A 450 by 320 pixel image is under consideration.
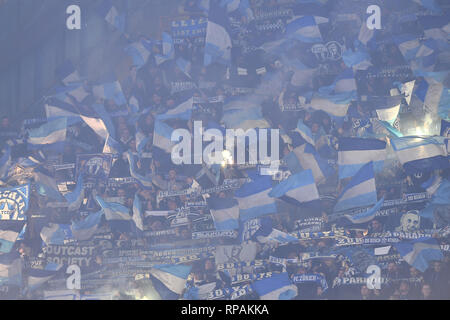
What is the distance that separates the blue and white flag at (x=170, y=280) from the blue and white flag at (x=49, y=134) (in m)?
3.52

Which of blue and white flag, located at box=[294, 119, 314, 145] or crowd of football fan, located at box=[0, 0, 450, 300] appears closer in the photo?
crowd of football fan, located at box=[0, 0, 450, 300]

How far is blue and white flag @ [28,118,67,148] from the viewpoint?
1192cm

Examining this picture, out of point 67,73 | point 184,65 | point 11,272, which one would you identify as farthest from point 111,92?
point 11,272

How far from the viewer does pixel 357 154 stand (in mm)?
10703

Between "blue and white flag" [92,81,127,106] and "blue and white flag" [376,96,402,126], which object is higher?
"blue and white flag" [92,81,127,106]

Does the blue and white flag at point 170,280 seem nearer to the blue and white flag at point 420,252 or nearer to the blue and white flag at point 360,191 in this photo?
the blue and white flag at point 360,191

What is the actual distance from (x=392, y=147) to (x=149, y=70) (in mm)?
5028

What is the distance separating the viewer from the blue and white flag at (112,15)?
12.8m

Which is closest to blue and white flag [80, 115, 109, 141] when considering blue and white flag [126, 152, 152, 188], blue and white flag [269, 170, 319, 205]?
blue and white flag [126, 152, 152, 188]

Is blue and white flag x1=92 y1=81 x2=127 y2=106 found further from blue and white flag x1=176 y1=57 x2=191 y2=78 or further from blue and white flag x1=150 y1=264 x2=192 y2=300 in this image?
blue and white flag x1=150 y1=264 x2=192 y2=300

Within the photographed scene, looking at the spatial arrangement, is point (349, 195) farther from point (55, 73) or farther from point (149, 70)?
point (55, 73)

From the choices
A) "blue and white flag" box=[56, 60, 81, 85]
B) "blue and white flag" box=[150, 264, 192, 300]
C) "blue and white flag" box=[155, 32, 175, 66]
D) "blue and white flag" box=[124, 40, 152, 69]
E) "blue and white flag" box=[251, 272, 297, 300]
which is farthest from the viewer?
"blue and white flag" box=[56, 60, 81, 85]

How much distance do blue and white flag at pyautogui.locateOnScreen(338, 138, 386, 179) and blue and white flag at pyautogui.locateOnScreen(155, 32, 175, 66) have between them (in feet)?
13.0

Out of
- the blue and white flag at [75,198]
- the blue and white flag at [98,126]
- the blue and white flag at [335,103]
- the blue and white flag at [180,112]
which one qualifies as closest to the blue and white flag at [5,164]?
the blue and white flag at [75,198]
